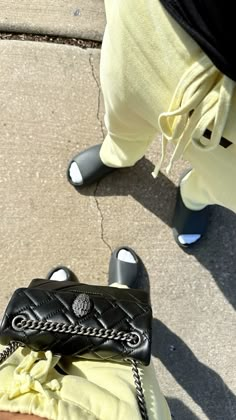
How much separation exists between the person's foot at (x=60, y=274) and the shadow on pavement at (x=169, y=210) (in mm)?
267

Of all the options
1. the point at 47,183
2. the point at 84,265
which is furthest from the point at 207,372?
the point at 47,183

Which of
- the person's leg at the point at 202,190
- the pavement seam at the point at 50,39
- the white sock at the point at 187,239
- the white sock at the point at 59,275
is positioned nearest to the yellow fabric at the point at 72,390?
the person's leg at the point at 202,190

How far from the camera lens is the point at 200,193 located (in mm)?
1438

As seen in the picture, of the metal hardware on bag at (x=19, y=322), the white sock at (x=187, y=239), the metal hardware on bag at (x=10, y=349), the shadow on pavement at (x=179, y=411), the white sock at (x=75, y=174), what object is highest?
the metal hardware on bag at (x=19, y=322)

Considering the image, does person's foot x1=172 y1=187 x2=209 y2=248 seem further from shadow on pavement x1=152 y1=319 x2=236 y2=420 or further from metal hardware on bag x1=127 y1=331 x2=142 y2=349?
metal hardware on bag x1=127 y1=331 x2=142 y2=349

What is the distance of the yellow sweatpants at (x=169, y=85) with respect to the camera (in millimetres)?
745

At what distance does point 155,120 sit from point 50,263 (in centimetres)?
88

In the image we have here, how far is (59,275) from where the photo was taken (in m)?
1.71

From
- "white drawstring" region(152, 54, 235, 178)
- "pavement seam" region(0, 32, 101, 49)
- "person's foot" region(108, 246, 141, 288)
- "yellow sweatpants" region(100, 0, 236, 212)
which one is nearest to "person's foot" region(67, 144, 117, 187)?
"person's foot" region(108, 246, 141, 288)

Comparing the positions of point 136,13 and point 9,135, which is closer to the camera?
point 136,13

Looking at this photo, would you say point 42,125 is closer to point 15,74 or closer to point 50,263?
point 15,74

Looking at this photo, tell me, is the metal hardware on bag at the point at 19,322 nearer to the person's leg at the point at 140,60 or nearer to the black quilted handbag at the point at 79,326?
the black quilted handbag at the point at 79,326

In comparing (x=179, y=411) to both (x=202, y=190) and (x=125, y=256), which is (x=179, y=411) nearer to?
(x=125, y=256)

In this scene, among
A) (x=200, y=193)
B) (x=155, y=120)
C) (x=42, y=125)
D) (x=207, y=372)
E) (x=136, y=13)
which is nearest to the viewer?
(x=136, y=13)
